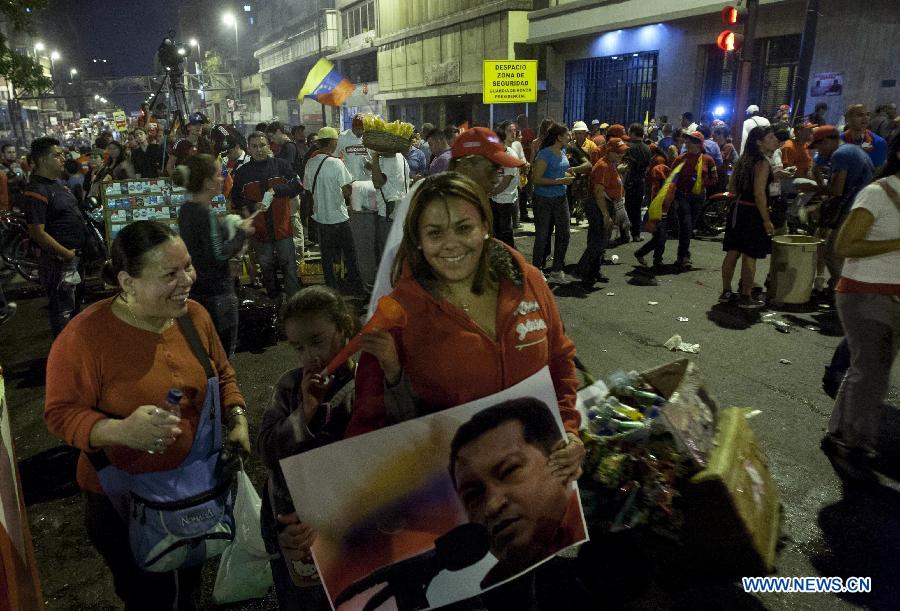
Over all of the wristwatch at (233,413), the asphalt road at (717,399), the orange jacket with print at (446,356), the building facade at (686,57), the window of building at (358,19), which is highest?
the window of building at (358,19)

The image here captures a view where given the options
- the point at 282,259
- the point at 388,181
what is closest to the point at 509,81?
the point at 388,181

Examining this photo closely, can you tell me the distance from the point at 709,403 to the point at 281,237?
5.48 metres

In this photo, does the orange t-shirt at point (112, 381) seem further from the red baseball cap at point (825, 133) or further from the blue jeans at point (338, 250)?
the red baseball cap at point (825, 133)

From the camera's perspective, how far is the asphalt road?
324 cm

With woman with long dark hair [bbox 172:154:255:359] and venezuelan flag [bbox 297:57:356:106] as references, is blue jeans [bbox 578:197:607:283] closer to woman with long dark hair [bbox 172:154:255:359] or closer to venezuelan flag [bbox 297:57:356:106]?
venezuelan flag [bbox 297:57:356:106]

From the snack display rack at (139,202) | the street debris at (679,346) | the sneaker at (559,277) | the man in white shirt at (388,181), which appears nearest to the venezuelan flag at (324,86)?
the snack display rack at (139,202)

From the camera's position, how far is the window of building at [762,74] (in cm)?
1673

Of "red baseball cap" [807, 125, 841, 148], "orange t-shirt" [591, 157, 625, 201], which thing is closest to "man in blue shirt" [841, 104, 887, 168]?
"red baseball cap" [807, 125, 841, 148]

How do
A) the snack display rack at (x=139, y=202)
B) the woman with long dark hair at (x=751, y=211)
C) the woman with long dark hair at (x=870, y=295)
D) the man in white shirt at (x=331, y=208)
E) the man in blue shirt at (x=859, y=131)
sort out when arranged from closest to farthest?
the woman with long dark hair at (x=870, y=295), the woman with long dark hair at (x=751, y=211), the man in white shirt at (x=331, y=208), the man in blue shirt at (x=859, y=131), the snack display rack at (x=139, y=202)

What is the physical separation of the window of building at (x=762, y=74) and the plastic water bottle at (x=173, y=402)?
57.6ft

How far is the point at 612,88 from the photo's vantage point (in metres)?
22.8

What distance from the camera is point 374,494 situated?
1.75 m

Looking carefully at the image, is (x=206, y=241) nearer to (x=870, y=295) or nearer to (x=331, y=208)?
(x=331, y=208)

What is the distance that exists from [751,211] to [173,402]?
267 inches
